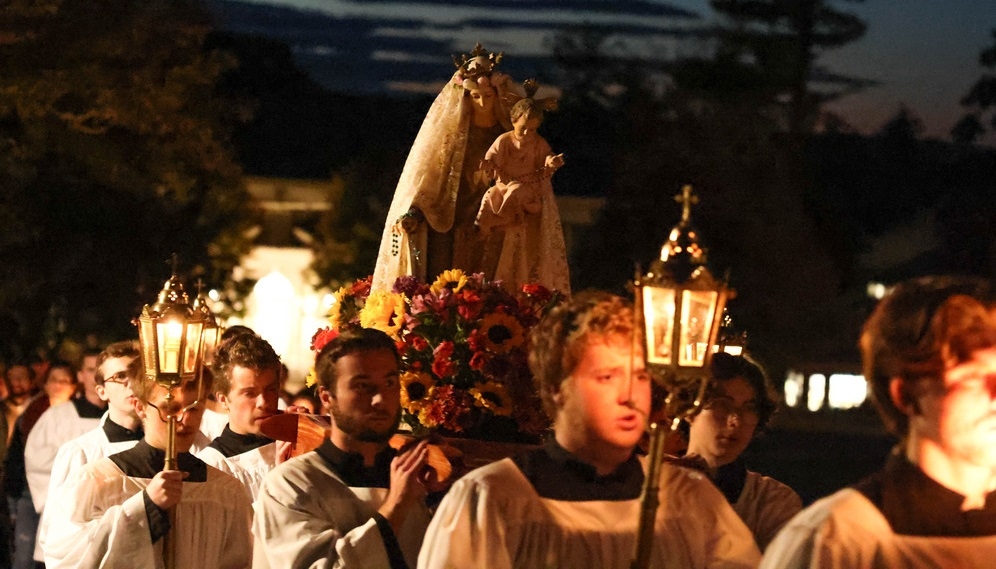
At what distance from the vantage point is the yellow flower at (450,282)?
764cm

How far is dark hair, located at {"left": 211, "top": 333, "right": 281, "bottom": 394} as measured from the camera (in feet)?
28.0

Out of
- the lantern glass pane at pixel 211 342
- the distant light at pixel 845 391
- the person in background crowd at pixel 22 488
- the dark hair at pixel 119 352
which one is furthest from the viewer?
the distant light at pixel 845 391

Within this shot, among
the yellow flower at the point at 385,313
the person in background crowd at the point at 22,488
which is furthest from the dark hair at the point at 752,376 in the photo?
the person in background crowd at the point at 22,488

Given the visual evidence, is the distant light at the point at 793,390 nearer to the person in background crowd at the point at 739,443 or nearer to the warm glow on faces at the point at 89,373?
the warm glow on faces at the point at 89,373

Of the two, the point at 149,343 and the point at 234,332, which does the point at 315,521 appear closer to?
the point at 149,343

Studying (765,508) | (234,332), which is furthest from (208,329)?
(765,508)

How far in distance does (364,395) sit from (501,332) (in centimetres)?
113

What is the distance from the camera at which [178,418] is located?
7914 millimetres

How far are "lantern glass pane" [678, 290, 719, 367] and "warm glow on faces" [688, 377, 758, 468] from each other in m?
1.53

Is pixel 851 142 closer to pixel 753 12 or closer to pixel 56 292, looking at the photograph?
pixel 753 12

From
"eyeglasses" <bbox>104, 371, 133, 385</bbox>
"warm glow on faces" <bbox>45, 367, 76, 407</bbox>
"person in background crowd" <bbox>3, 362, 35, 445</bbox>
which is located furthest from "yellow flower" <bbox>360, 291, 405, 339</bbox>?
"person in background crowd" <bbox>3, 362, 35, 445</bbox>

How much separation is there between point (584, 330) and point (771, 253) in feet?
97.9

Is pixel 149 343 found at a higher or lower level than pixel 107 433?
higher

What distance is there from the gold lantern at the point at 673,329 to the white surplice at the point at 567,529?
0.26m
